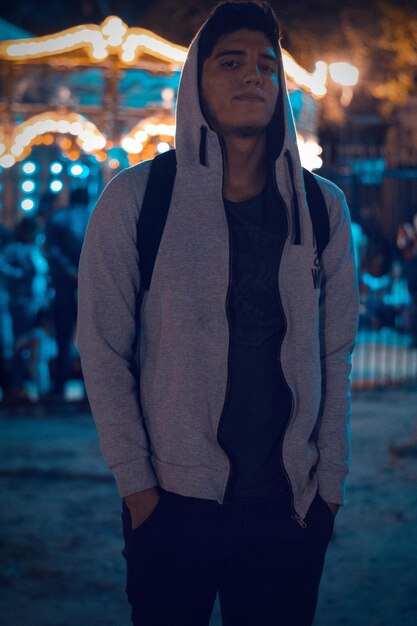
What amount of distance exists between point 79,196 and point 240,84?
6.82 meters

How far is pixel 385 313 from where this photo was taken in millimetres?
13992

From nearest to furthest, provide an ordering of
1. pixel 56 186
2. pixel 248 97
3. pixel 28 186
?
pixel 248 97 → pixel 56 186 → pixel 28 186

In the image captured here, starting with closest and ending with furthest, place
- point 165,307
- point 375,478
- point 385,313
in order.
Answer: point 165,307, point 375,478, point 385,313

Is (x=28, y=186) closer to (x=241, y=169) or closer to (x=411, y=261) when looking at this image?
(x=411, y=261)

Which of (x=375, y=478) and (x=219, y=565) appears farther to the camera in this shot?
(x=375, y=478)

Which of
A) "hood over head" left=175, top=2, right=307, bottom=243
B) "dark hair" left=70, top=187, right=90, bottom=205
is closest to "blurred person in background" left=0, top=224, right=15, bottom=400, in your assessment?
"dark hair" left=70, top=187, right=90, bottom=205

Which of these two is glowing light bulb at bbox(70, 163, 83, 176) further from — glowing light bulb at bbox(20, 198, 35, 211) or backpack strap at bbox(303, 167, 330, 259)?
backpack strap at bbox(303, 167, 330, 259)

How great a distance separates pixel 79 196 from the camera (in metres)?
9.14

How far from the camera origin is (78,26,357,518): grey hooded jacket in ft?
7.77

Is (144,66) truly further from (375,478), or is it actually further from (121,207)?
(121,207)

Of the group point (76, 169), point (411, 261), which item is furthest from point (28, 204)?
point (411, 261)

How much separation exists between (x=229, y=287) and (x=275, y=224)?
0.25 metres

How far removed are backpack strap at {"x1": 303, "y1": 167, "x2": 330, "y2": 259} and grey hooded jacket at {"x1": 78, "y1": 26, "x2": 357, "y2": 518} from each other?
0.21 ft

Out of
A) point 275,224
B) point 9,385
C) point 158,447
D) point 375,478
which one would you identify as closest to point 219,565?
point 158,447
